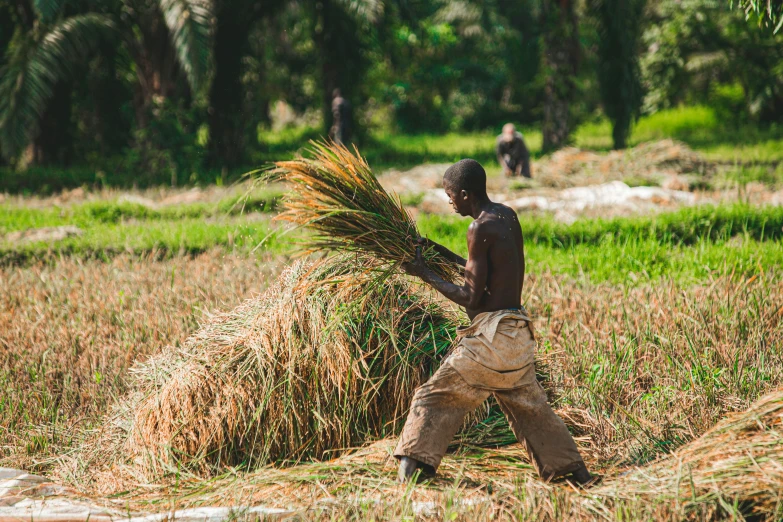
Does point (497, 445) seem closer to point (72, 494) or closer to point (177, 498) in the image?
point (177, 498)

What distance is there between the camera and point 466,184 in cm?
326

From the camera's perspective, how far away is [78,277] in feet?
21.6

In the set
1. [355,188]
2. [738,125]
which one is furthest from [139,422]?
[738,125]

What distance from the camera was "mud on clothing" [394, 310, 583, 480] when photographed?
3.19 metres

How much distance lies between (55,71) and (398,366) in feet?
33.0

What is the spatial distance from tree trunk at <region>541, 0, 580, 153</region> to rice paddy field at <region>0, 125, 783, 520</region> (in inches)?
346

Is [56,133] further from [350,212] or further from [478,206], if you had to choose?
[478,206]

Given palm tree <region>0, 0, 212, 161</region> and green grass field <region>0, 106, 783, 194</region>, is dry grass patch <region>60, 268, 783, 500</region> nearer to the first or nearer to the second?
green grass field <region>0, 106, 783, 194</region>

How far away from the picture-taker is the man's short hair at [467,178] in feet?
10.7

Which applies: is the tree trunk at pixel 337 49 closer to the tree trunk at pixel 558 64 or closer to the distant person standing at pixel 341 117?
the distant person standing at pixel 341 117

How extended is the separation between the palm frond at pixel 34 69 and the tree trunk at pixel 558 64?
7.52m


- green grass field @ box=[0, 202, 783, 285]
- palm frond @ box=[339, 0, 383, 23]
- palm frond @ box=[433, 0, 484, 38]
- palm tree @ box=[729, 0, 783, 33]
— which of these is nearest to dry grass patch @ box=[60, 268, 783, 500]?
palm tree @ box=[729, 0, 783, 33]

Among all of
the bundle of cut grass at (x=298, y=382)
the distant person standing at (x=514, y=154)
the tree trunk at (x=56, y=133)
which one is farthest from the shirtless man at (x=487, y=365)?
the tree trunk at (x=56, y=133)

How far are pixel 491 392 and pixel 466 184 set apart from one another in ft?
2.81
